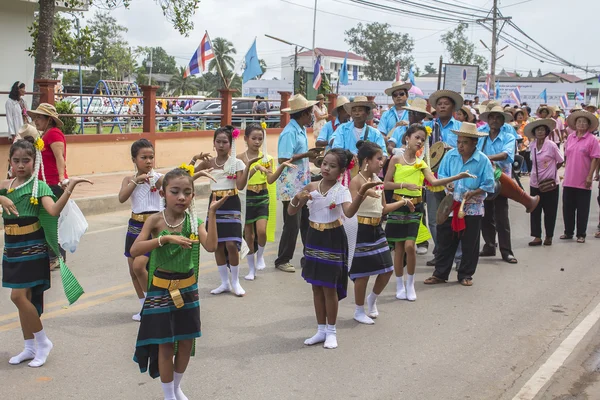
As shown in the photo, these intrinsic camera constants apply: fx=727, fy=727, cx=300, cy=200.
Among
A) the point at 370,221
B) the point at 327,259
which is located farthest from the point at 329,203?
the point at 370,221

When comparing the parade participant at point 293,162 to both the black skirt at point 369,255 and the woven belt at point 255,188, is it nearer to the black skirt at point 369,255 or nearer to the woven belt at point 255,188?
the woven belt at point 255,188

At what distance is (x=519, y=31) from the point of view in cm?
4406

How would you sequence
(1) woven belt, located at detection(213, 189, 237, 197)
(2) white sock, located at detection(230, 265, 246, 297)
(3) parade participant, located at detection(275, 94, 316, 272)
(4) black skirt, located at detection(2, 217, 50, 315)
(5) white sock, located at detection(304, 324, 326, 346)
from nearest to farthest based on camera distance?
(4) black skirt, located at detection(2, 217, 50, 315), (5) white sock, located at detection(304, 324, 326, 346), (1) woven belt, located at detection(213, 189, 237, 197), (2) white sock, located at detection(230, 265, 246, 297), (3) parade participant, located at detection(275, 94, 316, 272)

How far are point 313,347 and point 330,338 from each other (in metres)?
0.16

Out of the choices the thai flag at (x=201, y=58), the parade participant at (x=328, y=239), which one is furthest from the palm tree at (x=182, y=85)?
the parade participant at (x=328, y=239)

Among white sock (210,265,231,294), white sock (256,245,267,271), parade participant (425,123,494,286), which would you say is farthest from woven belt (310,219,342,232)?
white sock (256,245,267,271)

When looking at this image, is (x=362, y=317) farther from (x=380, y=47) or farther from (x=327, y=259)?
(x=380, y=47)

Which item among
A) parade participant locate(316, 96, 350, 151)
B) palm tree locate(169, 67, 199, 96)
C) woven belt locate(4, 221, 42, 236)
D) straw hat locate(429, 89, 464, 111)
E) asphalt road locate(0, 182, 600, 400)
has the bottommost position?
asphalt road locate(0, 182, 600, 400)

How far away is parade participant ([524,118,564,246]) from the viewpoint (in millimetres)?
10828

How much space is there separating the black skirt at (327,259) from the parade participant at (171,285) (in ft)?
4.85

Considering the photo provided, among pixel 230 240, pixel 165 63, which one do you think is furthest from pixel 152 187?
pixel 165 63

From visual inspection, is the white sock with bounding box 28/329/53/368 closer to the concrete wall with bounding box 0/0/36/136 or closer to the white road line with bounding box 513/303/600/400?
the white road line with bounding box 513/303/600/400

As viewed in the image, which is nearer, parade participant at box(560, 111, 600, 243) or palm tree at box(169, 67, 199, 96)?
parade participant at box(560, 111, 600, 243)

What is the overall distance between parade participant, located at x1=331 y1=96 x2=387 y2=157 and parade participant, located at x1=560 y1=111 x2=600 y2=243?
3953mm
